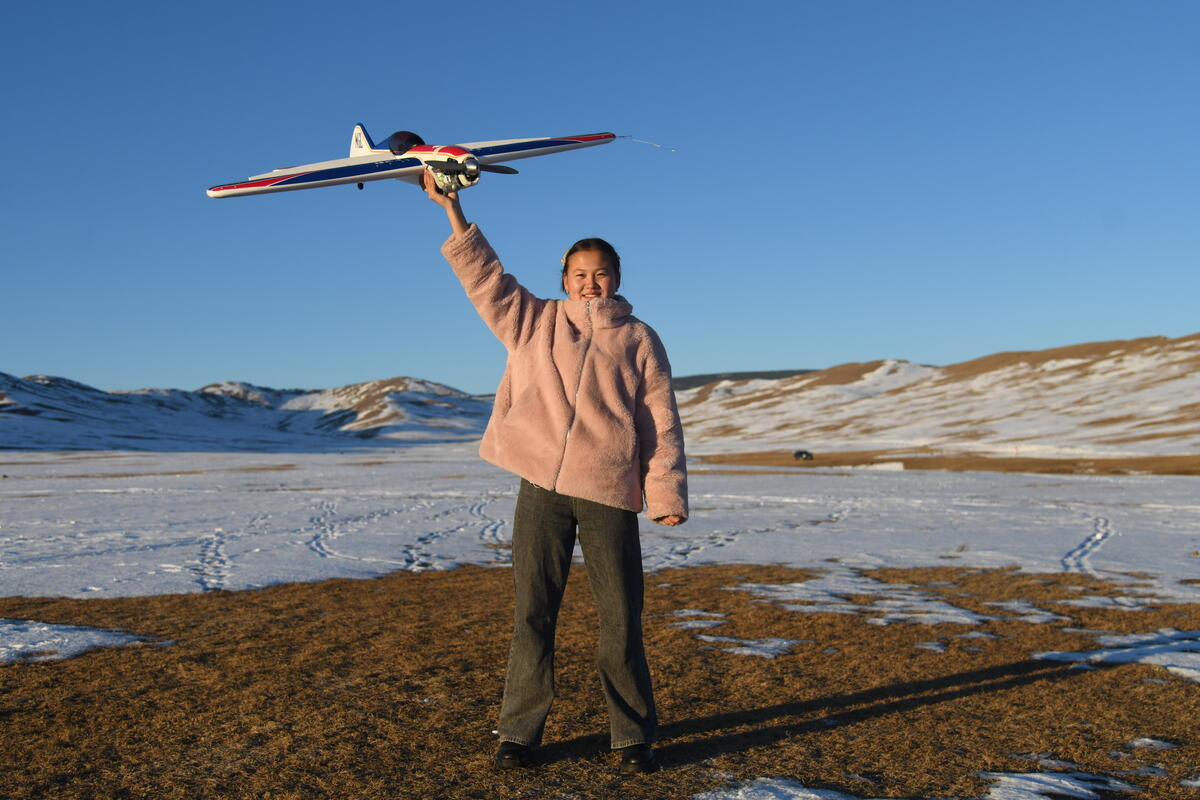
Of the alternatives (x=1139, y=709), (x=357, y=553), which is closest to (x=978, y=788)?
(x=1139, y=709)

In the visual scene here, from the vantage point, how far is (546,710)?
176 inches

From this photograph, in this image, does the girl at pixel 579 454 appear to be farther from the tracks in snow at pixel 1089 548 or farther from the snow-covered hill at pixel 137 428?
the snow-covered hill at pixel 137 428

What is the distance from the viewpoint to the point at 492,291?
184 inches

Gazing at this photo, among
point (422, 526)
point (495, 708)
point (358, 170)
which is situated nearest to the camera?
point (495, 708)

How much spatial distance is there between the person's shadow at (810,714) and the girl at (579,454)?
339mm

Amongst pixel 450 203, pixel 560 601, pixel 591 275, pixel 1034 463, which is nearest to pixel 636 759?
pixel 560 601

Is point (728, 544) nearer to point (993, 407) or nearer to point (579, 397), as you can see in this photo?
point (579, 397)

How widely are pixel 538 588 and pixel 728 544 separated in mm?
10289

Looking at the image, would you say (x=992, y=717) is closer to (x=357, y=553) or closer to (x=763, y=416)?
(x=357, y=553)

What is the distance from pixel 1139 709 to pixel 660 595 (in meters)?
4.84

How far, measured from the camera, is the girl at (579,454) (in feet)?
14.6

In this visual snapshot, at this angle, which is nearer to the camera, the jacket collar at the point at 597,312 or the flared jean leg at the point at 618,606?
the flared jean leg at the point at 618,606

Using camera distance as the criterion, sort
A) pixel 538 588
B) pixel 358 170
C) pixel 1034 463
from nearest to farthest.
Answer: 1. pixel 538 588
2. pixel 358 170
3. pixel 1034 463

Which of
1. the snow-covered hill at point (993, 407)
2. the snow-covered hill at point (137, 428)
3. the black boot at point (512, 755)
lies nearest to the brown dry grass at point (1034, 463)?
the snow-covered hill at point (993, 407)
